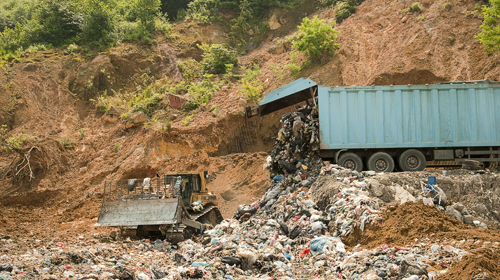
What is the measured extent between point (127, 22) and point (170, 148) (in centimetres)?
1036

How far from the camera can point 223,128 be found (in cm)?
1670

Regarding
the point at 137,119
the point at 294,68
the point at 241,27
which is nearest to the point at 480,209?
the point at 294,68

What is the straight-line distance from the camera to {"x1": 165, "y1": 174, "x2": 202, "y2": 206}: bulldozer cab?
9983 mm

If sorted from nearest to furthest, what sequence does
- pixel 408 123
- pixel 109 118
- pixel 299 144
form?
pixel 408 123 < pixel 299 144 < pixel 109 118

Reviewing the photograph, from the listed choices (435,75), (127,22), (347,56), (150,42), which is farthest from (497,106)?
(127,22)

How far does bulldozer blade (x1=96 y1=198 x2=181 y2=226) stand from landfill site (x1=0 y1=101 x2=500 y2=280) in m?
0.41

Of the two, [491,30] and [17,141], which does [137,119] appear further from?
[491,30]

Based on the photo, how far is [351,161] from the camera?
10.2 m

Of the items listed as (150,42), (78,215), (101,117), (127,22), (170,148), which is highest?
(127,22)

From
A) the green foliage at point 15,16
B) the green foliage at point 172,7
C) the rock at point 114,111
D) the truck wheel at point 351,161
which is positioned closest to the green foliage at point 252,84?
the rock at point 114,111

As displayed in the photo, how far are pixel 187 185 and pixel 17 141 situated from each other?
32.7 ft

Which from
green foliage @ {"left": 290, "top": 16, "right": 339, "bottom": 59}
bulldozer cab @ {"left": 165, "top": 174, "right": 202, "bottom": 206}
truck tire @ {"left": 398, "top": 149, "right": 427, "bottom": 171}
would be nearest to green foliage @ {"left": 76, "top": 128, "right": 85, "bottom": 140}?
bulldozer cab @ {"left": 165, "top": 174, "right": 202, "bottom": 206}

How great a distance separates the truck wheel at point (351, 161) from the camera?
33.2ft

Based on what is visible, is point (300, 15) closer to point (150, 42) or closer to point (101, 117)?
point (150, 42)
